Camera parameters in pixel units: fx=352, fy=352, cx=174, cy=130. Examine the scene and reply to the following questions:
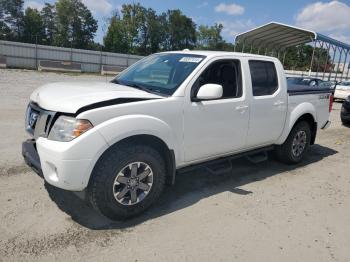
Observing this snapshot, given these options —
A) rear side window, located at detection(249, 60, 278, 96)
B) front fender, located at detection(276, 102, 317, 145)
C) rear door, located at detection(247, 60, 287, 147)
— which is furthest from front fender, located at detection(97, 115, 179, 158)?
front fender, located at detection(276, 102, 317, 145)

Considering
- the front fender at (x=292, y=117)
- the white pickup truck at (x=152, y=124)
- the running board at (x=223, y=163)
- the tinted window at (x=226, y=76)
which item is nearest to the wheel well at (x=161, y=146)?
the white pickup truck at (x=152, y=124)

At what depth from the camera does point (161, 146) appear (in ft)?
13.2

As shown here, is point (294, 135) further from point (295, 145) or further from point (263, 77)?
point (263, 77)

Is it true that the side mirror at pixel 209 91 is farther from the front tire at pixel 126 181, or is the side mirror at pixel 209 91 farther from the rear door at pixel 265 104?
the rear door at pixel 265 104

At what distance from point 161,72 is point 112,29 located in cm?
7259

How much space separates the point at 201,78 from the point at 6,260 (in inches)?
113

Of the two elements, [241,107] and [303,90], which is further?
[303,90]

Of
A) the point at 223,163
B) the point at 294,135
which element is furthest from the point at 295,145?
the point at 223,163

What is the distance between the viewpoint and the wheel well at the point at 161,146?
12.4 feet

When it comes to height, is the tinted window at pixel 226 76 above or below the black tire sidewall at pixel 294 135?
above

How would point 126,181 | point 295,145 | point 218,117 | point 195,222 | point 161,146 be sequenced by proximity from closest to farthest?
1. point 126,181
2. point 195,222
3. point 161,146
4. point 218,117
5. point 295,145

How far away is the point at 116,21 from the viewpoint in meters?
76.1

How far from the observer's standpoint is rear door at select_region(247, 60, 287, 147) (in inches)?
198

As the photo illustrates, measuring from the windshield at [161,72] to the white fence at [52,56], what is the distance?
30.3m
